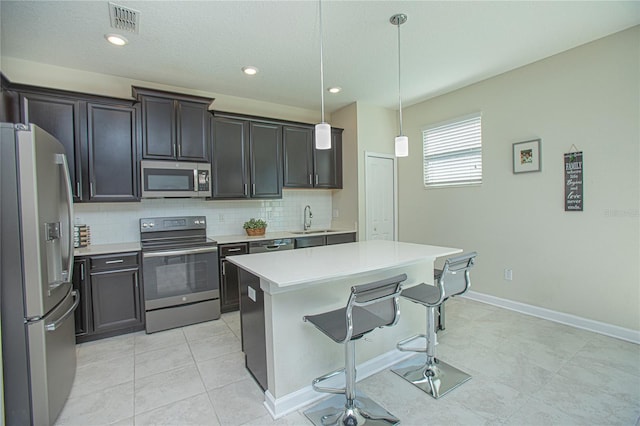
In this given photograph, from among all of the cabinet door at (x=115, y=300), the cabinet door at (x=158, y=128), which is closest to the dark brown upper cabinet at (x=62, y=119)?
the cabinet door at (x=158, y=128)

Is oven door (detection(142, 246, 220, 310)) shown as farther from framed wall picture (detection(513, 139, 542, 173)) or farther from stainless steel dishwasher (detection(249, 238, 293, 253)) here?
framed wall picture (detection(513, 139, 542, 173))

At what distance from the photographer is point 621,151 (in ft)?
9.19

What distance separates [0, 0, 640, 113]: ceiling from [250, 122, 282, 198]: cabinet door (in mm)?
624

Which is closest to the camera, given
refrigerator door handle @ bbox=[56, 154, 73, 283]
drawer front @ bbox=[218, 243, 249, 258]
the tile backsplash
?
refrigerator door handle @ bbox=[56, 154, 73, 283]

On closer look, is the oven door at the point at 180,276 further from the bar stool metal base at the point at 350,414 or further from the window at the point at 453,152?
the window at the point at 453,152

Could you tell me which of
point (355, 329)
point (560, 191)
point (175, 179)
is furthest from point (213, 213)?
point (560, 191)

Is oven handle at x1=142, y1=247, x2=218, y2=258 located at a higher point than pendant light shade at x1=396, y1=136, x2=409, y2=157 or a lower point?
lower

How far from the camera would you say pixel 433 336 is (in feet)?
7.66

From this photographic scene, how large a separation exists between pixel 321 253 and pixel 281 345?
80cm

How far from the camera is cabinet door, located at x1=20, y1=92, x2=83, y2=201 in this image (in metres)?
2.84

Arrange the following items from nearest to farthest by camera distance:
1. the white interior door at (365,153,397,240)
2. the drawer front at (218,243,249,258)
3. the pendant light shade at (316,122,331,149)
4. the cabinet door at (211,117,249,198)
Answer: the pendant light shade at (316,122,331,149) < the drawer front at (218,243,249,258) < the cabinet door at (211,117,249,198) < the white interior door at (365,153,397,240)

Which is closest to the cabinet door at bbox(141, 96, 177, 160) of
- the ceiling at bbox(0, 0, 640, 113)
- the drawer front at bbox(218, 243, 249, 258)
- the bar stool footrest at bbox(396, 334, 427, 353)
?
the ceiling at bbox(0, 0, 640, 113)

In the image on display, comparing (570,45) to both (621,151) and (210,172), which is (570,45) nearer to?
(621,151)

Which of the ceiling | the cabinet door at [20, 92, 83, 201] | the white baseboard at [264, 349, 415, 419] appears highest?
the ceiling
